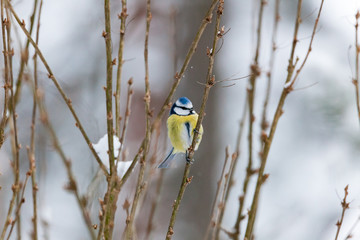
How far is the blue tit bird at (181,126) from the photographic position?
181 centimetres

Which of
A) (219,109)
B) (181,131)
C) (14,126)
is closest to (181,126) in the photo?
(181,131)

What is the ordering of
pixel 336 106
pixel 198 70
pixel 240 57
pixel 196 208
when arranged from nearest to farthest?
pixel 198 70 → pixel 196 208 → pixel 336 106 → pixel 240 57

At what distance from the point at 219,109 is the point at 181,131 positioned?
11.3 ft

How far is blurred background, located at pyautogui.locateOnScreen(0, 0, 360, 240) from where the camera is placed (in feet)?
16.4

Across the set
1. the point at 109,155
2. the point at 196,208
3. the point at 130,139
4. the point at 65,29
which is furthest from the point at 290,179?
the point at 109,155

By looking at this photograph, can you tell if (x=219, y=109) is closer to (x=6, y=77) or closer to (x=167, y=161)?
(x=167, y=161)

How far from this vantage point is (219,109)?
5.26 metres

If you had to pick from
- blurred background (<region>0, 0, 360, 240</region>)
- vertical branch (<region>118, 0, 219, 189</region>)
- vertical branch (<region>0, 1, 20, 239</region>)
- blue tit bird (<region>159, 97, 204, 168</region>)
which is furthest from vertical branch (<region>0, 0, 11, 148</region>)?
blurred background (<region>0, 0, 360, 240</region>)

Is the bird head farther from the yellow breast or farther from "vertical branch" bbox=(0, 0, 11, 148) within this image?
"vertical branch" bbox=(0, 0, 11, 148)

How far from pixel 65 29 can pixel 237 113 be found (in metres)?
2.47

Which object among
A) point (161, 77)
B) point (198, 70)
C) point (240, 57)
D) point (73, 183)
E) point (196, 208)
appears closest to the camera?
point (73, 183)

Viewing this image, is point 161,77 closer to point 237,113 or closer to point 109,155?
point 237,113

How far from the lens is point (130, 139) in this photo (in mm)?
5230

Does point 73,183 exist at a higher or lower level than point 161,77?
lower
